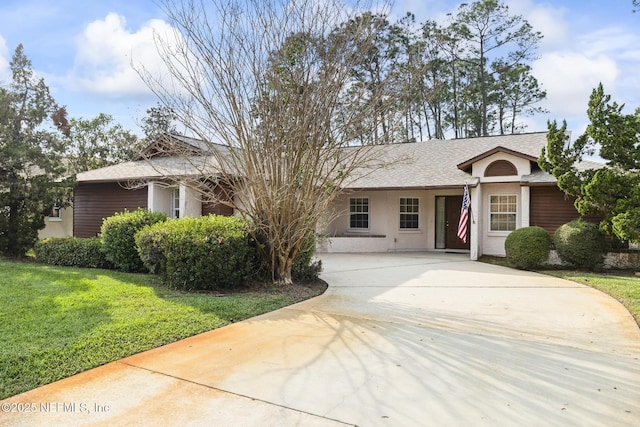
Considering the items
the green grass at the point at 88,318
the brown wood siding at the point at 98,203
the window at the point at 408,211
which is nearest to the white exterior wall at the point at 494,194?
the window at the point at 408,211

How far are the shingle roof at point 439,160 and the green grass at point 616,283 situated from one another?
15.3ft

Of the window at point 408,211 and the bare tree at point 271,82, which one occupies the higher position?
the bare tree at point 271,82

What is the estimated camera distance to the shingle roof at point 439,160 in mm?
15078

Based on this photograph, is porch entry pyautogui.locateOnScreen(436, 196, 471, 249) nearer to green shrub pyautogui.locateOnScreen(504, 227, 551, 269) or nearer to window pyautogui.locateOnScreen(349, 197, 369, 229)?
window pyautogui.locateOnScreen(349, 197, 369, 229)

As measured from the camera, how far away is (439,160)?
1711 centimetres

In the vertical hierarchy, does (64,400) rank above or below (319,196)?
below

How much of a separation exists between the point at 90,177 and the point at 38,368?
14324 millimetres

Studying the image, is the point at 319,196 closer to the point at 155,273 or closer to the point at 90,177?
the point at 155,273

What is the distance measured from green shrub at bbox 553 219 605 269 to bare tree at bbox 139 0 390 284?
7220 mm

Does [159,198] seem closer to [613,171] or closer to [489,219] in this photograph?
[489,219]

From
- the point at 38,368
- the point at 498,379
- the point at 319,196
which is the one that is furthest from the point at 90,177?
the point at 498,379

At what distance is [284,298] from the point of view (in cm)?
728

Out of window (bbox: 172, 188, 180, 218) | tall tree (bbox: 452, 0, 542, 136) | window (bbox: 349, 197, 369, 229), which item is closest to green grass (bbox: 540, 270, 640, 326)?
window (bbox: 349, 197, 369, 229)

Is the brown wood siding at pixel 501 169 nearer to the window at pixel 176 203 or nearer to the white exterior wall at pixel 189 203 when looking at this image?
the white exterior wall at pixel 189 203
